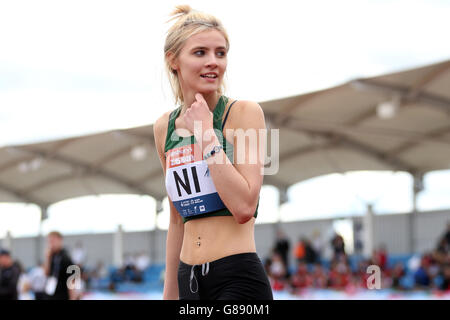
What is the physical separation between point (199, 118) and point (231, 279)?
1.78 ft

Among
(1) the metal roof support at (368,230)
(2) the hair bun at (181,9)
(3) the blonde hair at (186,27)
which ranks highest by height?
(1) the metal roof support at (368,230)

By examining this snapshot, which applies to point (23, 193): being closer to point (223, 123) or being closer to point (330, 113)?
point (330, 113)

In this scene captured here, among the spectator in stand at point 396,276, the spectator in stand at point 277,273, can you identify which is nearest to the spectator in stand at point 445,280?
the spectator in stand at point 396,276

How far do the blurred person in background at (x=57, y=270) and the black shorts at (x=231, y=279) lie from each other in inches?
269

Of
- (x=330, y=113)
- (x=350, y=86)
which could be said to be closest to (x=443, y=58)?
(x=350, y=86)

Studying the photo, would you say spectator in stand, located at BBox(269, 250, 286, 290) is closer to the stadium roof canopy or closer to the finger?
the stadium roof canopy

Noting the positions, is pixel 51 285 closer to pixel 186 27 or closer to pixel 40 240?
pixel 186 27

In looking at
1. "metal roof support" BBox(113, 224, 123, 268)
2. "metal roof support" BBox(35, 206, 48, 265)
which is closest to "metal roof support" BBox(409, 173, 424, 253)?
"metal roof support" BBox(113, 224, 123, 268)

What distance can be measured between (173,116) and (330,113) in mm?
17717

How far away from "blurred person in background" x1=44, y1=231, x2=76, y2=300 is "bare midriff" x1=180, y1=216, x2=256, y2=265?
6.81m

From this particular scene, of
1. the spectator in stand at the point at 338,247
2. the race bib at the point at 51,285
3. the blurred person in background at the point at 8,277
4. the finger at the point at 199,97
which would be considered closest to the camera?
the finger at the point at 199,97

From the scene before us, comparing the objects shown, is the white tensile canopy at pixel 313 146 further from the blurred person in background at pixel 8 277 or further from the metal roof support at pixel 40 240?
the blurred person in background at pixel 8 277

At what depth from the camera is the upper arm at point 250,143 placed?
2.09 metres

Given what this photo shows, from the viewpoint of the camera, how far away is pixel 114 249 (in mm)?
32969
